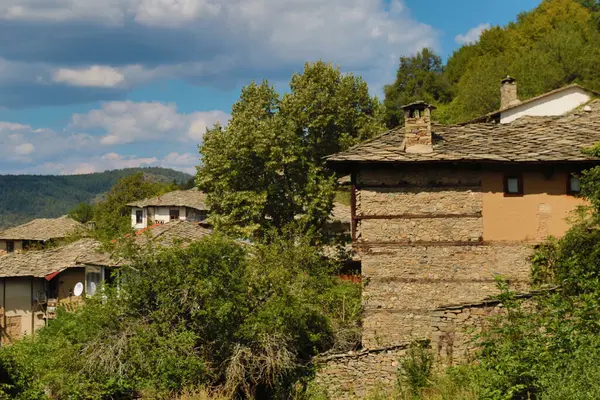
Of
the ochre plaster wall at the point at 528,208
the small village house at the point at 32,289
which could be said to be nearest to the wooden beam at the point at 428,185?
the ochre plaster wall at the point at 528,208

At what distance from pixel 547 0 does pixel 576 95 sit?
39.4 metres

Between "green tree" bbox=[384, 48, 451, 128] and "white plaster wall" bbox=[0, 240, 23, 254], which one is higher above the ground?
"green tree" bbox=[384, 48, 451, 128]

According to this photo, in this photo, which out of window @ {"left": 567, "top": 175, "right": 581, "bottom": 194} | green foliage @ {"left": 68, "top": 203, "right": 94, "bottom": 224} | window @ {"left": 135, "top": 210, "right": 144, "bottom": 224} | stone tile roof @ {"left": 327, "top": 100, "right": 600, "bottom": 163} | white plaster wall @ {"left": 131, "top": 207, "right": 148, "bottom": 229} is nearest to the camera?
stone tile roof @ {"left": 327, "top": 100, "right": 600, "bottom": 163}

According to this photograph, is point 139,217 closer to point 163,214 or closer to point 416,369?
point 163,214

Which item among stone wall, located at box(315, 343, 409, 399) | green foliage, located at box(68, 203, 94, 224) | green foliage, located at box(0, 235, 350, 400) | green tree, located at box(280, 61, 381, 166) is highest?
green tree, located at box(280, 61, 381, 166)

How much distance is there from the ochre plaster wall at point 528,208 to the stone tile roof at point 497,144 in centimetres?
72

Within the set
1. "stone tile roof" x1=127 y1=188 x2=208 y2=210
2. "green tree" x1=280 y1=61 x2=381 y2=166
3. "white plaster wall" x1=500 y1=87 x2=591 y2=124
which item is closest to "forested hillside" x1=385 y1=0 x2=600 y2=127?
"green tree" x1=280 y1=61 x2=381 y2=166

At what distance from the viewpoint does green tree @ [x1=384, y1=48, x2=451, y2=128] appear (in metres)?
64.2

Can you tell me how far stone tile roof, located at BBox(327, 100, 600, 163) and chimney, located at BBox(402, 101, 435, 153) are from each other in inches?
9.0

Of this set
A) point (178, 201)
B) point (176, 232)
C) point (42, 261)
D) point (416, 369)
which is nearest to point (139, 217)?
point (178, 201)

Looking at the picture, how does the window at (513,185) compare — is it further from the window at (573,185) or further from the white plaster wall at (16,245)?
the white plaster wall at (16,245)

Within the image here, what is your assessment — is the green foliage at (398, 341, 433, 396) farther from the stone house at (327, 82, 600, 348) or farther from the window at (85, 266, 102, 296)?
the window at (85, 266, 102, 296)

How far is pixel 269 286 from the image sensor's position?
57.9 feet

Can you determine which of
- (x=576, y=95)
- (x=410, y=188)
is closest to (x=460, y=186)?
(x=410, y=188)
